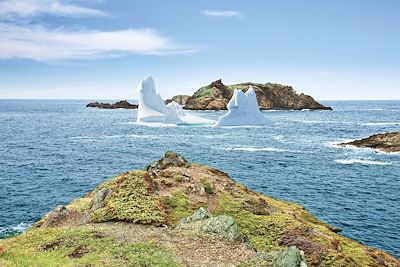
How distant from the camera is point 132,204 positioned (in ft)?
69.4

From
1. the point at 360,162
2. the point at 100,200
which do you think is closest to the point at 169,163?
the point at 100,200

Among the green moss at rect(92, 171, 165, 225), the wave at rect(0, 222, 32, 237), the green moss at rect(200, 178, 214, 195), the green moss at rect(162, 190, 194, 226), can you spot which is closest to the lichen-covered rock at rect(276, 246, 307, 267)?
the green moss at rect(92, 171, 165, 225)

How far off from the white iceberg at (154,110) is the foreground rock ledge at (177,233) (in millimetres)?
83134

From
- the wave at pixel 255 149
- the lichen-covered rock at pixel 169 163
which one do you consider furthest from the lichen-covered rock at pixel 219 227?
the wave at pixel 255 149

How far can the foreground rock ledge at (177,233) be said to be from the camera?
15.4 m

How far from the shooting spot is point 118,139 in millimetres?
85562

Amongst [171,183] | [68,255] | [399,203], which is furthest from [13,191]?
[399,203]

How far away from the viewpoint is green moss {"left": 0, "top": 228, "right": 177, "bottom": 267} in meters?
14.9

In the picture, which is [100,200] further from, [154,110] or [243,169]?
[154,110]

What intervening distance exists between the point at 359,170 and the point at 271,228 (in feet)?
120

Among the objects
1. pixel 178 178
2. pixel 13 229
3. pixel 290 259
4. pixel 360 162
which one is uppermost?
pixel 178 178

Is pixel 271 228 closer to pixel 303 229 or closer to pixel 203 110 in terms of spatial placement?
pixel 303 229

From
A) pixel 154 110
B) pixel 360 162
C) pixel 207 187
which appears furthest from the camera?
pixel 154 110

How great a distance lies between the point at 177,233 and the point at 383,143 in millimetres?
65940
